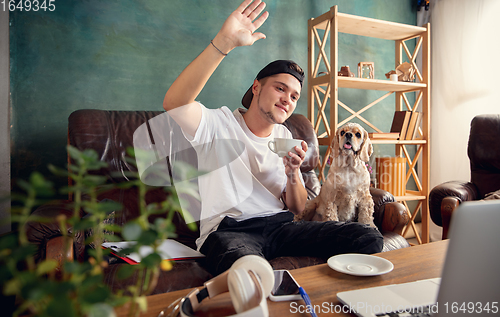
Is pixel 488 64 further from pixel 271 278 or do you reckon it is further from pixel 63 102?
pixel 63 102

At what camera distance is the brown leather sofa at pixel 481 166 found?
83.7 inches

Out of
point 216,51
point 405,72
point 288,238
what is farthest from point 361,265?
point 405,72

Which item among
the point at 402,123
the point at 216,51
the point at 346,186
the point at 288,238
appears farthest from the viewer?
the point at 402,123

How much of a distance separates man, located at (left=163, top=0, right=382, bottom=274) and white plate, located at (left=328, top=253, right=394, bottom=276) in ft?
1.27

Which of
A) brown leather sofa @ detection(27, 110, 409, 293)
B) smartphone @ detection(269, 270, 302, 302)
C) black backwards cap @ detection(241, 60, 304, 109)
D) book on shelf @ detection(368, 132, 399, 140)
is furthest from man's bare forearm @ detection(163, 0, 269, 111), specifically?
book on shelf @ detection(368, 132, 399, 140)

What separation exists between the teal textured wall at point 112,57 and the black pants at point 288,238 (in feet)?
4.51

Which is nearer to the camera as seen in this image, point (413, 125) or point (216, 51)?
point (216, 51)

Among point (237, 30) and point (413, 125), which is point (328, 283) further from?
point (413, 125)

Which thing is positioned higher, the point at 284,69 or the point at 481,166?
the point at 284,69

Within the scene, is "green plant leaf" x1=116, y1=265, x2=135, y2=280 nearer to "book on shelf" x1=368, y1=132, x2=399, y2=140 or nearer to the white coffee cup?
the white coffee cup

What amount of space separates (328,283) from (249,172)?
81 centimetres

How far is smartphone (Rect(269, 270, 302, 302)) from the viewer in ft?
2.15

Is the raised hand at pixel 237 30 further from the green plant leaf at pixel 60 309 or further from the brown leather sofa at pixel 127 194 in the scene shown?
the green plant leaf at pixel 60 309

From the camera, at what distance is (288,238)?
1403 millimetres
